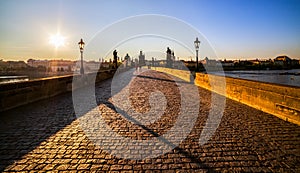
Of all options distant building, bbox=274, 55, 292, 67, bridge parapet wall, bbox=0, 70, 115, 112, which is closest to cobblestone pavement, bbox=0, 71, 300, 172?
bridge parapet wall, bbox=0, 70, 115, 112

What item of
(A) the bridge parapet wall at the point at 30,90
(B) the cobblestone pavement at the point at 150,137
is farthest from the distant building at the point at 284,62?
(B) the cobblestone pavement at the point at 150,137

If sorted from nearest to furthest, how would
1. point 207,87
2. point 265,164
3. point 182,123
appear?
point 265,164 → point 182,123 → point 207,87

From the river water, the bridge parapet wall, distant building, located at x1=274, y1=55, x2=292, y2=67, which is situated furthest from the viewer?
distant building, located at x1=274, y1=55, x2=292, y2=67

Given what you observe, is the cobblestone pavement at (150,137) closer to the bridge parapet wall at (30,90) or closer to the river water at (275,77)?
the bridge parapet wall at (30,90)

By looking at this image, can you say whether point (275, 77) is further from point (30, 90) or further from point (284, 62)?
point (284, 62)

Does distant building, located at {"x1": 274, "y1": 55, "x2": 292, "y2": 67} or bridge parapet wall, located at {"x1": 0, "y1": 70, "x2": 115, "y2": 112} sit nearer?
bridge parapet wall, located at {"x1": 0, "y1": 70, "x2": 115, "y2": 112}

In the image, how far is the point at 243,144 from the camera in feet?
13.0

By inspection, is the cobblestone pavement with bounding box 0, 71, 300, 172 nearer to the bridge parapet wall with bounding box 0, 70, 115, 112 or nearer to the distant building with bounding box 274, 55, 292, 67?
the bridge parapet wall with bounding box 0, 70, 115, 112

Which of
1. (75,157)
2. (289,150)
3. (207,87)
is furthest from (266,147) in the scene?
(207,87)

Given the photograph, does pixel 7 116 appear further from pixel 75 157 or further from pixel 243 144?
pixel 243 144

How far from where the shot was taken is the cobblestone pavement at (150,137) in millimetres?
3096

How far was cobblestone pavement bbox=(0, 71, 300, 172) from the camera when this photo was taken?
3.10 metres

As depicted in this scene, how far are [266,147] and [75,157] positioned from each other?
359cm

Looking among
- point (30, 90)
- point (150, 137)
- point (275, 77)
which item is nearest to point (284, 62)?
point (275, 77)
